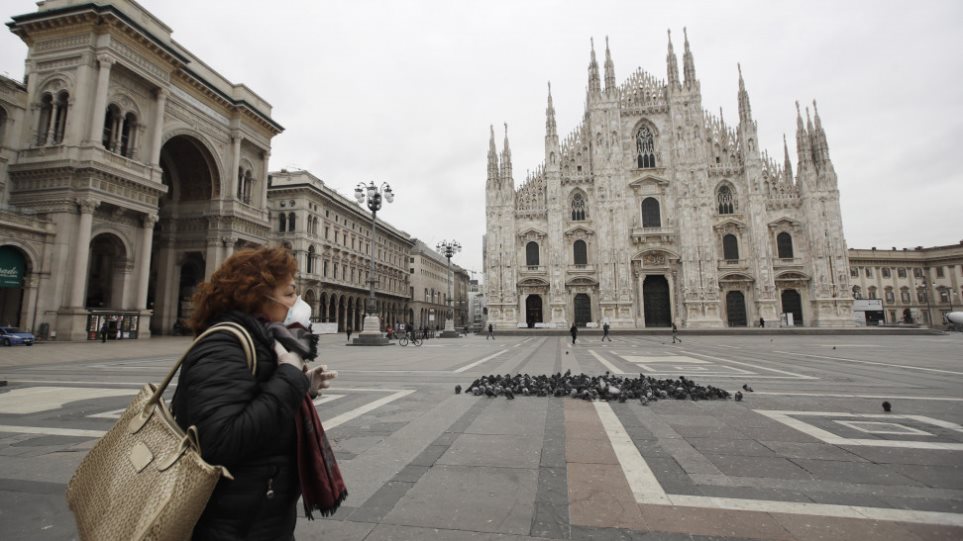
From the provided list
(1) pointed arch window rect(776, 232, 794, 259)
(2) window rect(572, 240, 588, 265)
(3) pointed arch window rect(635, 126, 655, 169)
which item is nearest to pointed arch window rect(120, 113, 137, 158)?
(2) window rect(572, 240, 588, 265)

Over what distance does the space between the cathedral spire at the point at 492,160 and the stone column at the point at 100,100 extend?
2729 centimetres

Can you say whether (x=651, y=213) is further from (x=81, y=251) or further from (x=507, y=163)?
(x=81, y=251)

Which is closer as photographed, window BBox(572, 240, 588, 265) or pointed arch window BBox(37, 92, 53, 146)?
pointed arch window BBox(37, 92, 53, 146)

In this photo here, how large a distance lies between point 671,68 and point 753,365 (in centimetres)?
3738

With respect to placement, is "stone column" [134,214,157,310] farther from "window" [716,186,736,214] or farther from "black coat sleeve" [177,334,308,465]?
"window" [716,186,736,214]

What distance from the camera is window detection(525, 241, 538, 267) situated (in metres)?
41.3

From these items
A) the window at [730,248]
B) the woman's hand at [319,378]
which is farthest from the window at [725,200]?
the woman's hand at [319,378]

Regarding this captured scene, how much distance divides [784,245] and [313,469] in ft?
151

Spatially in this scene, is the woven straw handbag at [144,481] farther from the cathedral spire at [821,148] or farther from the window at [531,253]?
the cathedral spire at [821,148]

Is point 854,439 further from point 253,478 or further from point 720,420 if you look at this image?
point 253,478

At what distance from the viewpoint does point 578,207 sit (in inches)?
1634


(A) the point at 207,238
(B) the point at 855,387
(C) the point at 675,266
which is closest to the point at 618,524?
(B) the point at 855,387

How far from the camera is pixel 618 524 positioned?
2723mm

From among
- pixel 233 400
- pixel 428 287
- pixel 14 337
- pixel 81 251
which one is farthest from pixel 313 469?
pixel 428 287
